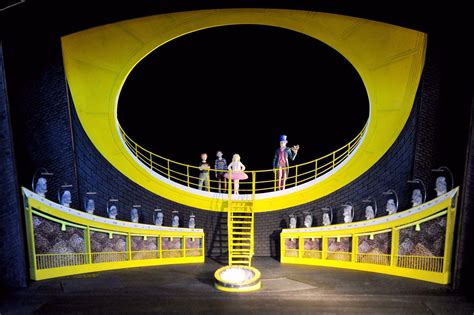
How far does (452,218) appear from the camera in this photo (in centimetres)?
684

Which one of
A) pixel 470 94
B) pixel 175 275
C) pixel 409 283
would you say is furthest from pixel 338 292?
pixel 470 94

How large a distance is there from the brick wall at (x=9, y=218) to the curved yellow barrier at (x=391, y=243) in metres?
5.45

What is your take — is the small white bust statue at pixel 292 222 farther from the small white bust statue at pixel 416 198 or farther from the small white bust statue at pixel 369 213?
the small white bust statue at pixel 416 198

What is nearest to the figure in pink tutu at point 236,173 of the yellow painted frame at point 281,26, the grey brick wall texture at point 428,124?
the yellow painted frame at point 281,26

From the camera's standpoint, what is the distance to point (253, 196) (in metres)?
8.73

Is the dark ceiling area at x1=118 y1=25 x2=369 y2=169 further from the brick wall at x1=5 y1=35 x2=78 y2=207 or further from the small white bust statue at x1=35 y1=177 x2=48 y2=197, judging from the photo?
the small white bust statue at x1=35 y1=177 x2=48 y2=197

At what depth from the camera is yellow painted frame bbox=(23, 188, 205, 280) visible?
7.21 m

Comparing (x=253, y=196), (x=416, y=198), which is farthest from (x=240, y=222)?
(x=416, y=198)

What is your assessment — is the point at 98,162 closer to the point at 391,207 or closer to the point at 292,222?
the point at 292,222

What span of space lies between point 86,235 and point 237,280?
11.0 ft

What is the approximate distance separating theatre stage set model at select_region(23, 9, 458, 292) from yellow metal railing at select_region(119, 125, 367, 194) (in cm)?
37

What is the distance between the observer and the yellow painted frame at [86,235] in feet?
23.7

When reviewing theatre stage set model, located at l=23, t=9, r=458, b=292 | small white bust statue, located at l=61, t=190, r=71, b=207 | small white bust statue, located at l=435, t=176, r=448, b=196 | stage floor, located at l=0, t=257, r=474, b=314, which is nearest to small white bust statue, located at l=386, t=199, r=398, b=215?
theatre stage set model, located at l=23, t=9, r=458, b=292

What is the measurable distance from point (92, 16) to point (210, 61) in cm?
337
